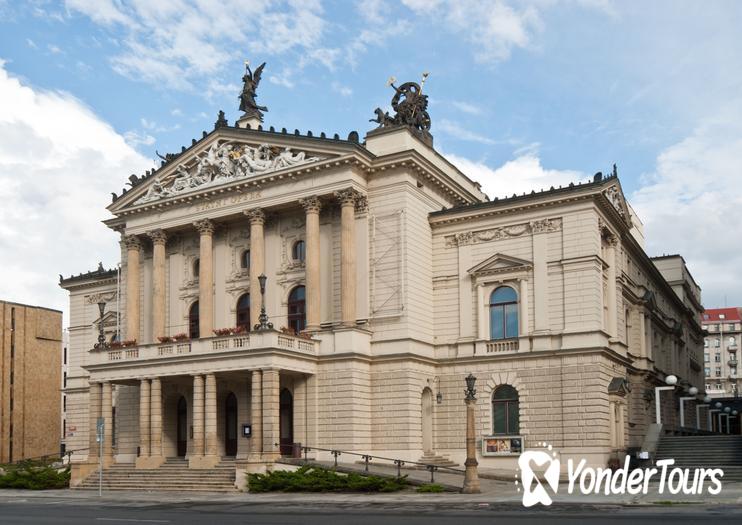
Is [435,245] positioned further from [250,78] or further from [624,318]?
[250,78]

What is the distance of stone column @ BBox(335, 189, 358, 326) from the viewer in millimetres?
46031

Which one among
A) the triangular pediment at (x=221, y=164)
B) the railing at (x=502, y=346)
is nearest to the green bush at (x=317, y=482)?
the railing at (x=502, y=346)

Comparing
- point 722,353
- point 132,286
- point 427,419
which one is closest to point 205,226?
point 132,286

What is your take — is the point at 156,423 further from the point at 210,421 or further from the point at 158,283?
the point at 158,283

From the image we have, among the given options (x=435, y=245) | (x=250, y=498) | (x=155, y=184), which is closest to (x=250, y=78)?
(x=155, y=184)

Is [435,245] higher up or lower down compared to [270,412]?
higher up

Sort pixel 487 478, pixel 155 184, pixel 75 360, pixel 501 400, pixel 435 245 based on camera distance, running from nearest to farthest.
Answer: pixel 487 478 < pixel 501 400 < pixel 435 245 < pixel 155 184 < pixel 75 360

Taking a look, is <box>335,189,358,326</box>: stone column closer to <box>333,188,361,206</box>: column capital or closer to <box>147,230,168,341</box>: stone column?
<box>333,188,361,206</box>: column capital

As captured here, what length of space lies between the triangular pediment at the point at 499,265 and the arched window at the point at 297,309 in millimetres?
8890

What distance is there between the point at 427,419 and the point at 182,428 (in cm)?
1409

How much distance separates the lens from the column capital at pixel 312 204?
47.5m

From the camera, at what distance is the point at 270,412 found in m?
42.6

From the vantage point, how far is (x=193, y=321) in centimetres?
5300

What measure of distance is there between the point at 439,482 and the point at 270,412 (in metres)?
8.76
